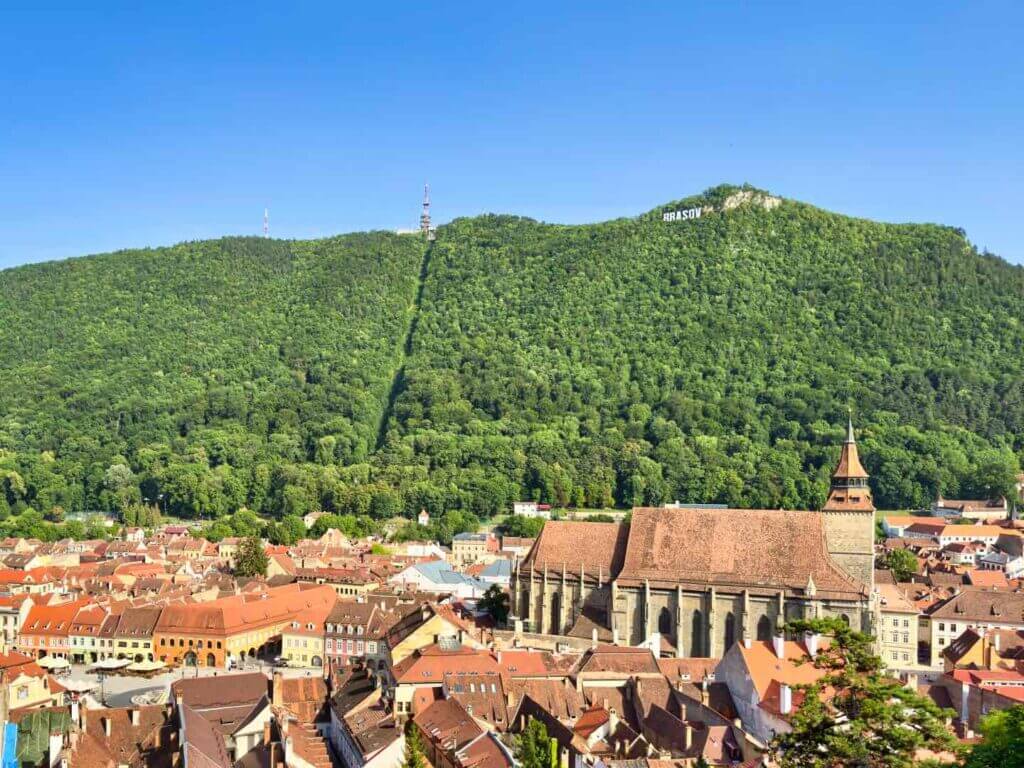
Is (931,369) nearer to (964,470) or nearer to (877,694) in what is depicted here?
(964,470)

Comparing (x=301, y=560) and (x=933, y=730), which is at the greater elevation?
(x=933, y=730)

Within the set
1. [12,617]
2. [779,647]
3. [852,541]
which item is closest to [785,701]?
[779,647]

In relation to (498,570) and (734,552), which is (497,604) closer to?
(734,552)

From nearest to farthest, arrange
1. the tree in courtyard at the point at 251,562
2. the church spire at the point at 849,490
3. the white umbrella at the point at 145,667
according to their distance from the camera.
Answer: the church spire at the point at 849,490 < the white umbrella at the point at 145,667 < the tree in courtyard at the point at 251,562

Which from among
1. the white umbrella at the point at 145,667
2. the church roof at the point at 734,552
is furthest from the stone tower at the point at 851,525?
the white umbrella at the point at 145,667

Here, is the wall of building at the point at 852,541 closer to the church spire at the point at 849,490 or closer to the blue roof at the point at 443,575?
the church spire at the point at 849,490

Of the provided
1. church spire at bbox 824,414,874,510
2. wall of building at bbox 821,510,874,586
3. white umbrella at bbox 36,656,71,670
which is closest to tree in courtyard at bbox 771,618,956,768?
wall of building at bbox 821,510,874,586

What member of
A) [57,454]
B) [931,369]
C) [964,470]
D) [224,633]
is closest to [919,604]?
[224,633]
